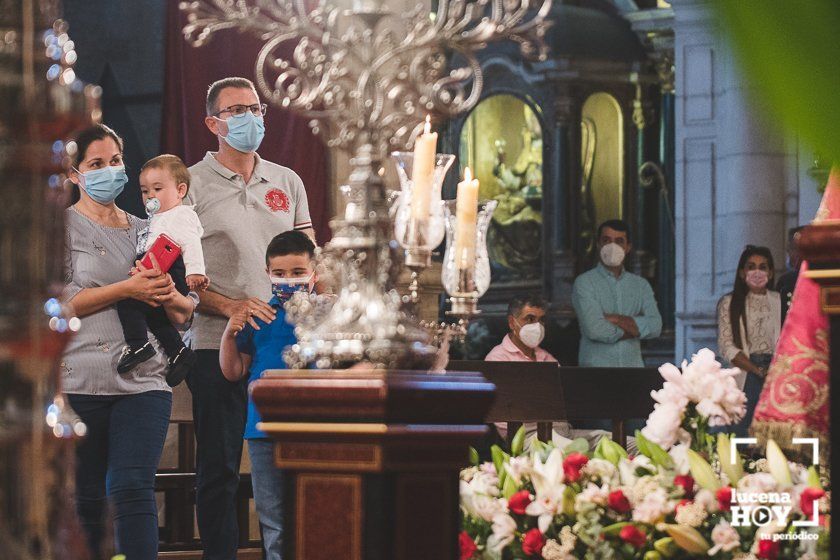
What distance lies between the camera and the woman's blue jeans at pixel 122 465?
4.03 metres

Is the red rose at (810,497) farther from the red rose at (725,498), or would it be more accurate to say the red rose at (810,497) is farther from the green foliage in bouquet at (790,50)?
the green foliage in bouquet at (790,50)

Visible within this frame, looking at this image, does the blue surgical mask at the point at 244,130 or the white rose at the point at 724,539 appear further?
the blue surgical mask at the point at 244,130

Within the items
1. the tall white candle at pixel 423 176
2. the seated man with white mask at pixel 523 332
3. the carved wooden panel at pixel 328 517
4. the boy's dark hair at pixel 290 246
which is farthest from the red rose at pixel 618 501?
the seated man with white mask at pixel 523 332

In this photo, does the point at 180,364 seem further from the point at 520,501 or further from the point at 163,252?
the point at 520,501

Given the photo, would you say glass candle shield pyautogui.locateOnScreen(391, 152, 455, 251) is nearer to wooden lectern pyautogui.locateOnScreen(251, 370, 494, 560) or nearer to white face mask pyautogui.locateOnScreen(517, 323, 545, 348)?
wooden lectern pyautogui.locateOnScreen(251, 370, 494, 560)

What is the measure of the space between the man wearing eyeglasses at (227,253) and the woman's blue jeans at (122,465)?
0.57m

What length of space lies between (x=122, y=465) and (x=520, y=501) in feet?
3.80

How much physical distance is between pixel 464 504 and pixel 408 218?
1033mm

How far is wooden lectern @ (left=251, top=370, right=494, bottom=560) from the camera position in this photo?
2438mm

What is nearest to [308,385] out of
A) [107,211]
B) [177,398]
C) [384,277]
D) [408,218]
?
[384,277]

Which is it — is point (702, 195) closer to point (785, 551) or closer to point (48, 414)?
point (785, 551)

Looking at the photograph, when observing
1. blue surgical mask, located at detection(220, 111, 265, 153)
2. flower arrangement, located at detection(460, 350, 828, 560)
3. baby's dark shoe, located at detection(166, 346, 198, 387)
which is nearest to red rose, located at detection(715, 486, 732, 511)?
flower arrangement, located at detection(460, 350, 828, 560)

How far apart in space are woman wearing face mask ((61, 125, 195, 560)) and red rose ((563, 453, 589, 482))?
3.92ft

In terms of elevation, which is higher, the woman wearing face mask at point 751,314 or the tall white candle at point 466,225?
the tall white candle at point 466,225
